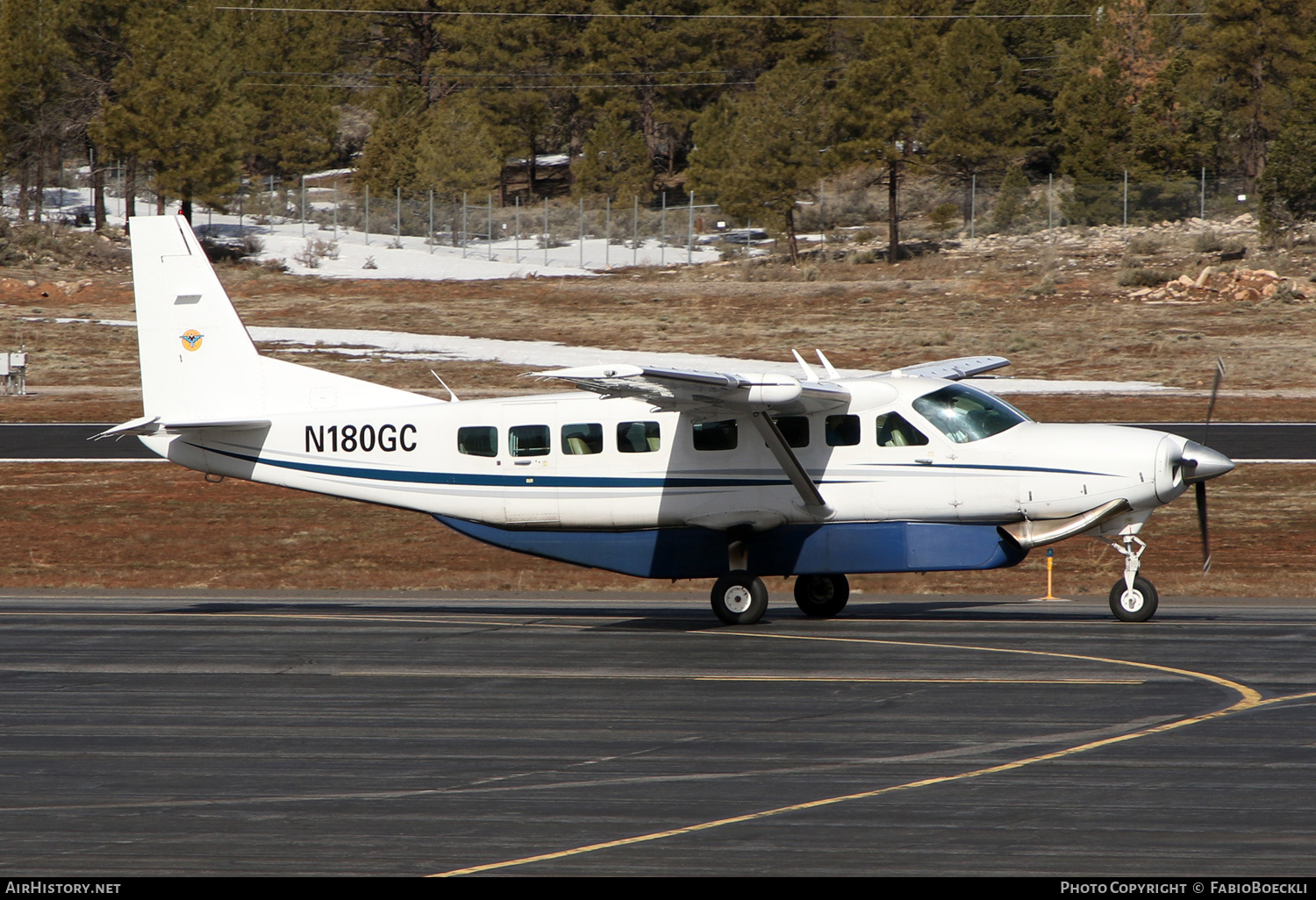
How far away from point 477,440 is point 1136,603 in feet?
28.3

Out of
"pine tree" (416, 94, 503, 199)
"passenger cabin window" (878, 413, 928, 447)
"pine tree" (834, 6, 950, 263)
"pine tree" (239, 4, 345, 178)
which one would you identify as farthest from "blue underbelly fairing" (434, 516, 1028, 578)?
"pine tree" (239, 4, 345, 178)

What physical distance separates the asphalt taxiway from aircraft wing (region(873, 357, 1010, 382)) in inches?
127

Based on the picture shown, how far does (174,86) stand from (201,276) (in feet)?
189

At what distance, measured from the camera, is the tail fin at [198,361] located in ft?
67.0

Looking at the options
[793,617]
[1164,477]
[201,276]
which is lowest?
[793,617]

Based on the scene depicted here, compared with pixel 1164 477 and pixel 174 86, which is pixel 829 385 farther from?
pixel 174 86

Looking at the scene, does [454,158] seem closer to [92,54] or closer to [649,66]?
[649,66]

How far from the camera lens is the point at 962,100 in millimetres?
73312

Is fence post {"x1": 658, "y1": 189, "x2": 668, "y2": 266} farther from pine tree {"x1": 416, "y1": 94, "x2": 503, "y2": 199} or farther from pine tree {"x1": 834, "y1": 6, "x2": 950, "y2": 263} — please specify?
pine tree {"x1": 416, "y1": 94, "x2": 503, "y2": 199}

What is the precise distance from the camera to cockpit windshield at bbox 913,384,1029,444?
18328 mm

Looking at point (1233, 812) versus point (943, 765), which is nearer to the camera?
point (1233, 812)

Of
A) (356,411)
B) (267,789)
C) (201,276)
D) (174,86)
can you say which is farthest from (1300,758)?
(174,86)
